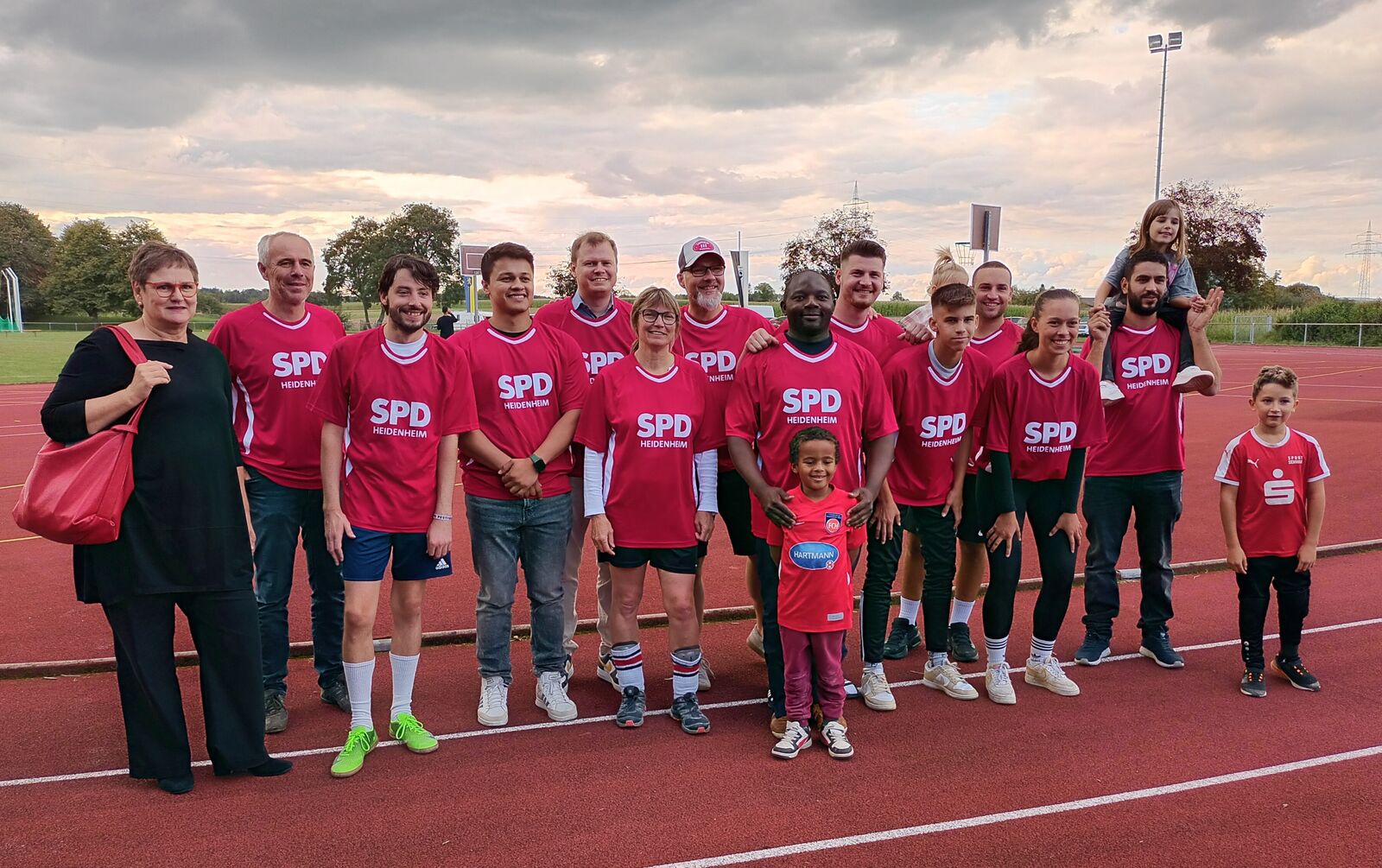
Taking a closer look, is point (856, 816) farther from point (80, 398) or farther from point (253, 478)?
point (80, 398)

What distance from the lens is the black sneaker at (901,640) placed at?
18.0 ft

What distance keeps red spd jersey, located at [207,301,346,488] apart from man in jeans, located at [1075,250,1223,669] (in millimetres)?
4433

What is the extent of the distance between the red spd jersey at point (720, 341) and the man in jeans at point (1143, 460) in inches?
82.2

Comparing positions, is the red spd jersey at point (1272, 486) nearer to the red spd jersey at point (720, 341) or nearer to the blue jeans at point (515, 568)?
the red spd jersey at point (720, 341)

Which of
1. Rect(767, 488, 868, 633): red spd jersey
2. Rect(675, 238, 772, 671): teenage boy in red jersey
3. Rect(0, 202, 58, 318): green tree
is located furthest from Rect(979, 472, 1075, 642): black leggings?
Rect(0, 202, 58, 318): green tree

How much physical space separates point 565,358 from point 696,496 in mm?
1001

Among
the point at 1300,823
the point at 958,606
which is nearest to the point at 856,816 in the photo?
the point at 1300,823

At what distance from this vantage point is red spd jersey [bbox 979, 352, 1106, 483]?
15.5ft

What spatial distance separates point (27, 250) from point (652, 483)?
94.5 m

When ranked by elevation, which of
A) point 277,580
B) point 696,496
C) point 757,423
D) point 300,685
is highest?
point 757,423

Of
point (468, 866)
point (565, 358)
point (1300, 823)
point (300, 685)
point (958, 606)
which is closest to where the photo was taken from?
point (468, 866)

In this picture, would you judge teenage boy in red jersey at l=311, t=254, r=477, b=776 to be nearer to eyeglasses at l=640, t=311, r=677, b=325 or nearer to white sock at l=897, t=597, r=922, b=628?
eyeglasses at l=640, t=311, r=677, b=325

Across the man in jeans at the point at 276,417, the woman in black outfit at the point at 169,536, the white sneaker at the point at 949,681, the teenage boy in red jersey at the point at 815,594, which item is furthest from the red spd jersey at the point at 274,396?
the white sneaker at the point at 949,681

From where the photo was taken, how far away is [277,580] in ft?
14.7
